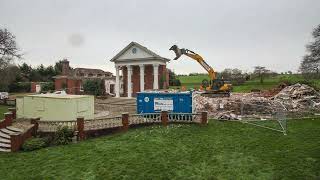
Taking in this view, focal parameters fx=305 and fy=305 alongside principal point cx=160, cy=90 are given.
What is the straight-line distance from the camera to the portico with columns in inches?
1572

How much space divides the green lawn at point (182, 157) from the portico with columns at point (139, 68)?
2054 cm

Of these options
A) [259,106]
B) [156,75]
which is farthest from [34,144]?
[156,75]

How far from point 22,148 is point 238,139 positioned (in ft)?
42.2

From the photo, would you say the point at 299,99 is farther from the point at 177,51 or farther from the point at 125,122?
the point at 125,122

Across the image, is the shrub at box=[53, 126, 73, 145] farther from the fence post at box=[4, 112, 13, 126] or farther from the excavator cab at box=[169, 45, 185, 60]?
the excavator cab at box=[169, 45, 185, 60]

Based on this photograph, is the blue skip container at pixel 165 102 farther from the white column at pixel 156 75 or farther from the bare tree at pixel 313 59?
the bare tree at pixel 313 59

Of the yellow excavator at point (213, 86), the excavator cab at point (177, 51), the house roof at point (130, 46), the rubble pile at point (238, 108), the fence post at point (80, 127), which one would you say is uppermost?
the house roof at point (130, 46)

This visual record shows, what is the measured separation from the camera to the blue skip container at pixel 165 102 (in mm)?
23406

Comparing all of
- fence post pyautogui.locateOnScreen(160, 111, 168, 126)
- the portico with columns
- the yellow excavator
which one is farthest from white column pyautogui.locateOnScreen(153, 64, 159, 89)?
fence post pyautogui.locateOnScreen(160, 111, 168, 126)

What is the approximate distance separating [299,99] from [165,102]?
13545 millimetres

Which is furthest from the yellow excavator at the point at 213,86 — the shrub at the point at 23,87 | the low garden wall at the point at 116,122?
the shrub at the point at 23,87

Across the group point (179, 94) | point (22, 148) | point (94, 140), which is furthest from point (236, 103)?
point (22, 148)

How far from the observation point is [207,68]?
1341 inches

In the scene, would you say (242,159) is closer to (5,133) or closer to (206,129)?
(206,129)
